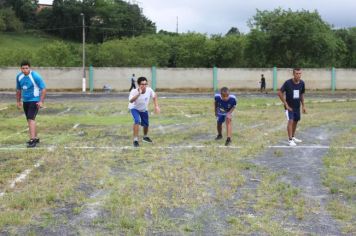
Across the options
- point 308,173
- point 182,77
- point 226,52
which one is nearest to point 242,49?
point 226,52

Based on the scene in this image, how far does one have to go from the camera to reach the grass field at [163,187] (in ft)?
17.8

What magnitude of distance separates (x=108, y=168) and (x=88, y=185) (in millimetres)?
1191

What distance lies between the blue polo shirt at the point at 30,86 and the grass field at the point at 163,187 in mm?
1014

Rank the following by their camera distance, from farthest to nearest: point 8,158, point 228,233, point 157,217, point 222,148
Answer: point 222,148
point 8,158
point 157,217
point 228,233

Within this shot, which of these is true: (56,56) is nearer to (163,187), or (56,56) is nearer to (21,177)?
(21,177)

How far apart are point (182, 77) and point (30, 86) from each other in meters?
33.2

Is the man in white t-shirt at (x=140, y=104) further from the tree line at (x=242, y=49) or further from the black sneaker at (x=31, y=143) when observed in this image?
the tree line at (x=242, y=49)

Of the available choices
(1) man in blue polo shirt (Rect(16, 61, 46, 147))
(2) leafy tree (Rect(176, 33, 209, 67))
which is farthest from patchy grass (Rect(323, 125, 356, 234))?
(2) leafy tree (Rect(176, 33, 209, 67))

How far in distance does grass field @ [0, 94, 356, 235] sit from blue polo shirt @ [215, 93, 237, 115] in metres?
0.74

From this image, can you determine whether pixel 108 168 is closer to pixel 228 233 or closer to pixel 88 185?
pixel 88 185

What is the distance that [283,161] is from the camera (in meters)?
9.18

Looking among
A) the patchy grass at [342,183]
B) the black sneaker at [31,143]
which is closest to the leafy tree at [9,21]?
the black sneaker at [31,143]

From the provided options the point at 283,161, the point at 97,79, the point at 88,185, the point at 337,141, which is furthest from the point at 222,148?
the point at 97,79

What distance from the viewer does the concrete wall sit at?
137 ft
